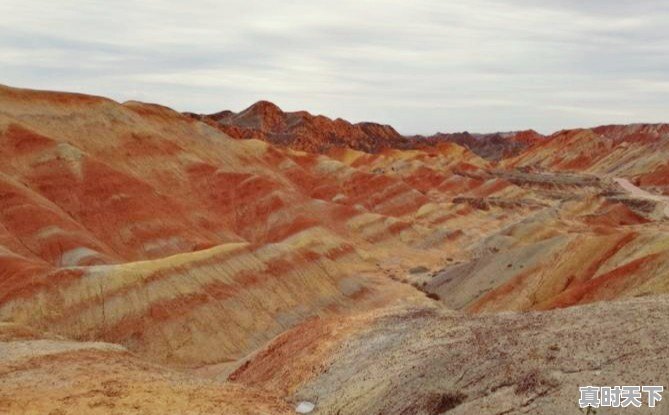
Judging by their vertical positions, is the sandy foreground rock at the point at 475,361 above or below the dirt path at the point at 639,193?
below

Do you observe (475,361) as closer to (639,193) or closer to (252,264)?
(252,264)

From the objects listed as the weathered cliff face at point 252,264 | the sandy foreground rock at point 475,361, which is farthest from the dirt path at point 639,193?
the sandy foreground rock at point 475,361

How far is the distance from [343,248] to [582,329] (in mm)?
66914

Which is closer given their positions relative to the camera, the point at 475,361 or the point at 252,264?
the point at 475,361

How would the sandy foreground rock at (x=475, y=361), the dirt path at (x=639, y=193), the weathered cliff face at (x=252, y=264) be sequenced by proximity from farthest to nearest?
the dirt path at (x=639, y=193)
the weathered cliff face at (x=252, y=264)
the sandy foreground rock at (x=475, y=361)

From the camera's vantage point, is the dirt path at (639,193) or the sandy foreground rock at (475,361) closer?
the sandy foreground rock at (475,361)

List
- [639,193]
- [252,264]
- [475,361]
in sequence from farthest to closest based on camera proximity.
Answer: [639,193], [252,264], [475,361]

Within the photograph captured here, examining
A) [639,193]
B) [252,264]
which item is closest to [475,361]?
[252,264]

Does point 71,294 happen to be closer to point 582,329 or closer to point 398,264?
point 582,329

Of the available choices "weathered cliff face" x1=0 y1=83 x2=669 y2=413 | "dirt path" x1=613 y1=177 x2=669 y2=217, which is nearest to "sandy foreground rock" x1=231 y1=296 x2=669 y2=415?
"weathered cliff face" x1=0 y1=83 x2=669 y2=413

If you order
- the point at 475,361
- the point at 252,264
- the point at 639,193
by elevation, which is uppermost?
the point at 639,193

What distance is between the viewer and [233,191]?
113m

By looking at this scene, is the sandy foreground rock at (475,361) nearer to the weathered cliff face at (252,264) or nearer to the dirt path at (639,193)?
the weathered cliff face at (252,264)

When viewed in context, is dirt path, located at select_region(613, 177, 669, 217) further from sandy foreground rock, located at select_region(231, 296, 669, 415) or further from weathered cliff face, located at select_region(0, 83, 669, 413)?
sandy foreground rock, located at select_region(231, 296, 669, 415)
